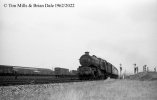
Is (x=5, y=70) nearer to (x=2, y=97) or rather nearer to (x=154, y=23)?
(x=2, y=97)

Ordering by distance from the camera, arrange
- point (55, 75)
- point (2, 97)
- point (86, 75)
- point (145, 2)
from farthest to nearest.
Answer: point (55, 75), point (86, 75), point (145, 2), point (2, 97)

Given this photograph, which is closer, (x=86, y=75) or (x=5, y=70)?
(x=5, y=70)

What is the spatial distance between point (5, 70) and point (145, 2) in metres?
13.7

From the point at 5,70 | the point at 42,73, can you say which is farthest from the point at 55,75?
the point at 5,70

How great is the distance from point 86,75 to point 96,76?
2855 mm

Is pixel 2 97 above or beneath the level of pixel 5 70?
beneath

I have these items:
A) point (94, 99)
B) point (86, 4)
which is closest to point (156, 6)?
point (86, 4)

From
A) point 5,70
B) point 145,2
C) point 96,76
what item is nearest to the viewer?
point 145,2

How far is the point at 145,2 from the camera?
41.3 feet

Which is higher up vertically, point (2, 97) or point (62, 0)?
point (62, 0)

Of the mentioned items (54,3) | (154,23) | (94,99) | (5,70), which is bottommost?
(94,99)

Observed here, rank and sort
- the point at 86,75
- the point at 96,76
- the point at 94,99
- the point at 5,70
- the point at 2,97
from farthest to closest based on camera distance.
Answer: the point at 96,76 → the point at 86,75 → the point at 5,70 → the point at 94,99 → the point at 2,97

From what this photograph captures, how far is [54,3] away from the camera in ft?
41.5

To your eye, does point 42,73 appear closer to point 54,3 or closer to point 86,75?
point 86,75
